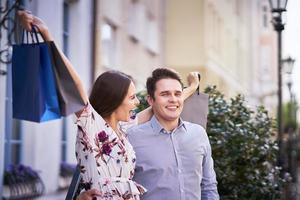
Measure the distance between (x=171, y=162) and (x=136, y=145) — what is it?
23 cm

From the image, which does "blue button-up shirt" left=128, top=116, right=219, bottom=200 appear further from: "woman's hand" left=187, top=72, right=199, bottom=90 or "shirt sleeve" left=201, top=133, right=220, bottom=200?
"woman's hand" left=187, top=72, right=199, bottom=90

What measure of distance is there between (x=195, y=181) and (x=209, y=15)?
2331cm

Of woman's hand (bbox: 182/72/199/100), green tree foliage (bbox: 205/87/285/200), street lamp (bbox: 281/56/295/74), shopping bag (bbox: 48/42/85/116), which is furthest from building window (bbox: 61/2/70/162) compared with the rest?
shopping bag (bbox: 48/42/85/116)

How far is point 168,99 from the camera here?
12.3 feet

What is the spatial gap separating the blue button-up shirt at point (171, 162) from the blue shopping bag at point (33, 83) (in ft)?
1.74

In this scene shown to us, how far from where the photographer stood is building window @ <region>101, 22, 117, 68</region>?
1488 centimetres

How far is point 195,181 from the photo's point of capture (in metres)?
3.77

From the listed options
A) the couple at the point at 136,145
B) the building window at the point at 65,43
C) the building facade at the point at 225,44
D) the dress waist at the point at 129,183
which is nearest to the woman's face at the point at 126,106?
the couple at the point at 136,145

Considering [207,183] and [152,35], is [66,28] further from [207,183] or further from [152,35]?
[207,183]

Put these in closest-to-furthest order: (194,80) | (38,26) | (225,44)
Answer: (38,26)
(194,80)
(225,44)

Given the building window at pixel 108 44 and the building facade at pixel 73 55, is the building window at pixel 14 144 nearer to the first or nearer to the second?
the building facade at pixel 73 55

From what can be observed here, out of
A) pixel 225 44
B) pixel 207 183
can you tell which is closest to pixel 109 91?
pixel 207 183

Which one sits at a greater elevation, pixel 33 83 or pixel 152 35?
pixel 152 35

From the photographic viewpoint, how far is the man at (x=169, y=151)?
3.71 m
